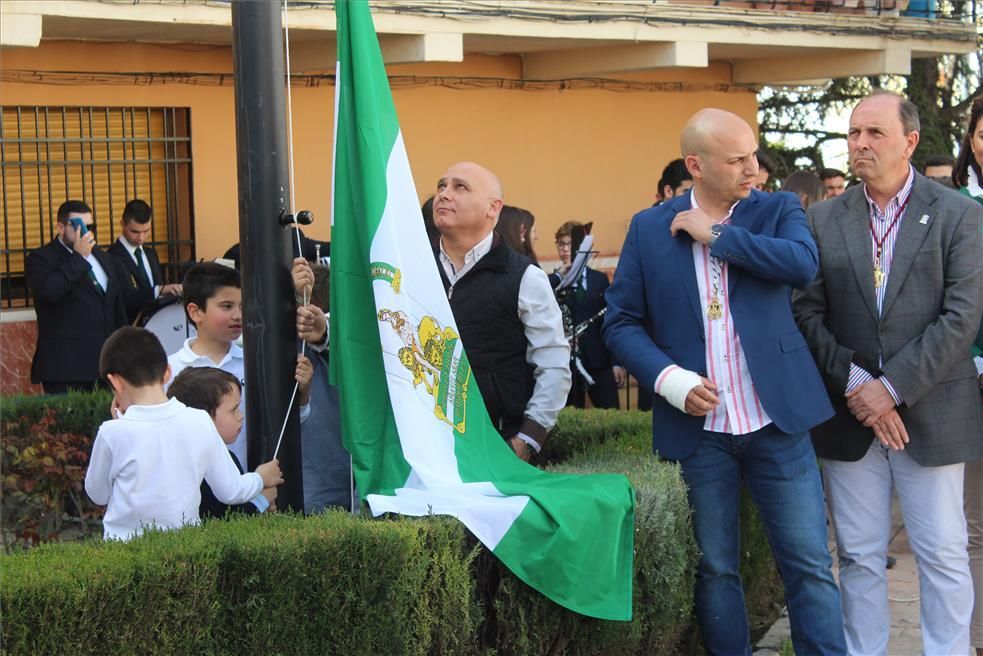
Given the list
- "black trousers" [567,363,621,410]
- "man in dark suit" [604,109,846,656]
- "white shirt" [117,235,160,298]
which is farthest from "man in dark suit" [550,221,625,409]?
"man in dark suit" [604,109,846,656]

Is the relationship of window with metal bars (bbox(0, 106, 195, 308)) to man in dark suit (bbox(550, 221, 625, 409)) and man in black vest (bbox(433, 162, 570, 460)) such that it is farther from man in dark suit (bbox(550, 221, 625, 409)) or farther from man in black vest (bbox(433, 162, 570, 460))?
man in black vest (bbox(433, 162, 570, 460))

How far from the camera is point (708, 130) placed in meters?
4.70

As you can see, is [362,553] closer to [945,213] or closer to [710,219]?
[710,219]

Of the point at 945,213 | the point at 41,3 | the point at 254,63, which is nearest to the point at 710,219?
the point at 945,213

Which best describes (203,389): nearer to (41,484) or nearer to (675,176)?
(41,484)

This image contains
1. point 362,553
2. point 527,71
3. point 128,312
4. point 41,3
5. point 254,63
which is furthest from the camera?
point 527,71

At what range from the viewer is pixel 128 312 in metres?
9.81

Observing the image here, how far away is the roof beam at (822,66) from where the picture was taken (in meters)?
14.9

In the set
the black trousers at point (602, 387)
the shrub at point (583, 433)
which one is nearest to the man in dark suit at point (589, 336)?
the black trousers at point (602, 387)

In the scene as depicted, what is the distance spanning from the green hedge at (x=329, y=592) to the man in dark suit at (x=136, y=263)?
5.48 m

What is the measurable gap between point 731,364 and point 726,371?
0.10 ft

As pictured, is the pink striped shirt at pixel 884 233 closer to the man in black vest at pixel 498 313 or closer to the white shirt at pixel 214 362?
the man in black vest at pixel 498 313

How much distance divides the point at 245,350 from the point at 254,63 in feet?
2.95

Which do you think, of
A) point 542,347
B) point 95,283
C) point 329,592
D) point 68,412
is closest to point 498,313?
point 542,347
